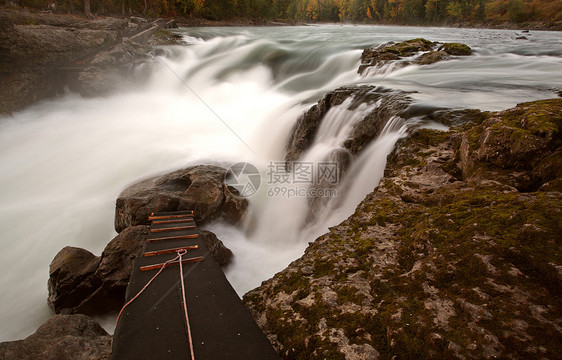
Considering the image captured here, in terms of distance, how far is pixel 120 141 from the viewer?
1094cm

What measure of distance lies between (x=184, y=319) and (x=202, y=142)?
28.7 feet

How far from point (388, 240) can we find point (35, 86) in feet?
61.0

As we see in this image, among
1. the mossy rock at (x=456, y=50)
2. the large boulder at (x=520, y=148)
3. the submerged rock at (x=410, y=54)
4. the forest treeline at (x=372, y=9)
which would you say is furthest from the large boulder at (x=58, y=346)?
the forest treeline at (x=372, y=9)

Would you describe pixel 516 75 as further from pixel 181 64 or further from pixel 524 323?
pixel 181 64

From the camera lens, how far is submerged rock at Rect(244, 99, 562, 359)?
5.78 feet

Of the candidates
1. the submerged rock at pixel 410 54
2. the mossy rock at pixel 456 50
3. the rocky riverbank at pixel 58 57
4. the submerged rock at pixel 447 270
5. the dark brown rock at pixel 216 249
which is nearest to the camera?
the submerged rock at pixel 447 270

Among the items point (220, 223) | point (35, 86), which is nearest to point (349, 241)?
point (220, 223)

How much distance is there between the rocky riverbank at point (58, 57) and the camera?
13.0 m

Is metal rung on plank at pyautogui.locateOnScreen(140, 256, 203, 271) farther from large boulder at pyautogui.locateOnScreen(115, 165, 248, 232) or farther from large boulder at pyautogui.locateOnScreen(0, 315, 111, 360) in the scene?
large boulder at pyautogui.locateOnScreen(115, 165, 248, 232)

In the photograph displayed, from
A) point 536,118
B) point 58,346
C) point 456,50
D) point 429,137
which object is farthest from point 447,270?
point 456,50

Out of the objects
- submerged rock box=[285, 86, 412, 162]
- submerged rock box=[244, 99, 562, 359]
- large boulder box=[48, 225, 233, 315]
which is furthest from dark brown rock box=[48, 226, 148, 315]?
submerged rock box=[285, 86, 412, 162]

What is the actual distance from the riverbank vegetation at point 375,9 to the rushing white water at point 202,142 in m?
19.3

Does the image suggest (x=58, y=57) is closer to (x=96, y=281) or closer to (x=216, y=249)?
(x=96, y=281)

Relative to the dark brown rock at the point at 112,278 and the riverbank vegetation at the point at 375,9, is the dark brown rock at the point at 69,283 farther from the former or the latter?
the riverbank vegetation at the point at 375,9
